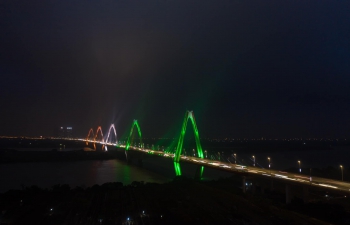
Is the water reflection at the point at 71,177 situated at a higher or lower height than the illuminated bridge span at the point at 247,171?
lower

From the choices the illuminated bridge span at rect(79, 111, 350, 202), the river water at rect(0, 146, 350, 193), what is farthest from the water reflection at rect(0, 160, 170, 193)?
the illuminated bridge span at rect(79, 111, 350, 202)

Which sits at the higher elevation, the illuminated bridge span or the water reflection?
the illuminated bridge span

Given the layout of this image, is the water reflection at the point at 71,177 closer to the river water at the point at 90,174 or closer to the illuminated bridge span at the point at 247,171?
the river water at the point at 90,174

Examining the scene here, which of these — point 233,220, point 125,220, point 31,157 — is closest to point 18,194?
point 125,220

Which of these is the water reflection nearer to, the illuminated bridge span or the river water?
the river water

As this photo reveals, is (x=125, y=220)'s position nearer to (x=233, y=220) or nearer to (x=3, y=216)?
(x=233, y=220)

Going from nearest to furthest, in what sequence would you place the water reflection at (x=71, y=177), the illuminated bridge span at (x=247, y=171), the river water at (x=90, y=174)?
the illuminated bridge span at (x=247, y=171) < the water reflection at (x=71, y=177) < the river water at (x=90, y=174)

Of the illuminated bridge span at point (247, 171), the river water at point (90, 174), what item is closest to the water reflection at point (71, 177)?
the river water at point (90, 174)

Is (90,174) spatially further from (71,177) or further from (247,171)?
(247,171)

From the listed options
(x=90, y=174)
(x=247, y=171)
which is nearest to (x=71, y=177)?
(x=90, y=174)

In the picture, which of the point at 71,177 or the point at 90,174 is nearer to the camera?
the point at 71,177

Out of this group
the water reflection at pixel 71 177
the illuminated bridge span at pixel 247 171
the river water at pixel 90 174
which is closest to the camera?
the illuminated bridge span at pixel 247 171
